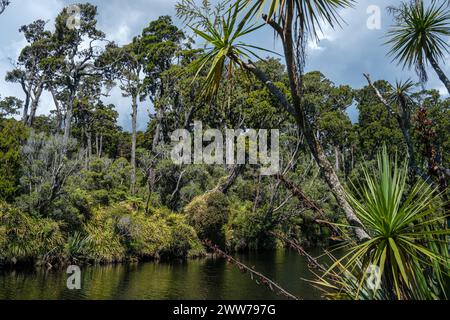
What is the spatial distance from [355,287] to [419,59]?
17.9 feet

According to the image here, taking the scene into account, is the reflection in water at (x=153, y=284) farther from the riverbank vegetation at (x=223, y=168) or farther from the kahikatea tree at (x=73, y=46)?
the kahikatea tree at (x=73, y=46)

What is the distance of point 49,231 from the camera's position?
14438mm

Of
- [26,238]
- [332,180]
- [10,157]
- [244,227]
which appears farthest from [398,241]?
[244,227]

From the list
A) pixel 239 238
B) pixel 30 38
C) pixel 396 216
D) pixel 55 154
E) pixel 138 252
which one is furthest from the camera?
pixel 30 38

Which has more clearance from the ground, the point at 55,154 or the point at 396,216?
the point at 55,154

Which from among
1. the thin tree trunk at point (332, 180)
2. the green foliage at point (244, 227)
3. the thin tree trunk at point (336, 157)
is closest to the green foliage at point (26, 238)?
the green foliage at point (244, 227)

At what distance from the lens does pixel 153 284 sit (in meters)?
12.7

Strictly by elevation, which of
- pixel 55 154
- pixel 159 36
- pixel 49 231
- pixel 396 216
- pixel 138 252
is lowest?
pixel 138 252

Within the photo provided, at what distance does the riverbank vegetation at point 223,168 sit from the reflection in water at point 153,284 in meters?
1.62

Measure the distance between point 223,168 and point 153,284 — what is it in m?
15.1

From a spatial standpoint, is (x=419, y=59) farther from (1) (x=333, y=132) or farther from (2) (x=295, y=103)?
(1) (x=333, y=132)

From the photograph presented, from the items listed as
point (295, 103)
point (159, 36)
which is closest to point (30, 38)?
point (159, 36)

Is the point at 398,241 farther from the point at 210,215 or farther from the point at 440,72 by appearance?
the point at 210,215

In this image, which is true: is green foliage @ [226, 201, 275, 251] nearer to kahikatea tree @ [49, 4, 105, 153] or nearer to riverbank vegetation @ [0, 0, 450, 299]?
riverbank vegetation @ [0, 0, 450, 299]
